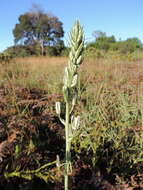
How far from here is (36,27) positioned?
26594mm

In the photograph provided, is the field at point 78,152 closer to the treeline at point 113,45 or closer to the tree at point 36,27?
the treeline at point 113,45

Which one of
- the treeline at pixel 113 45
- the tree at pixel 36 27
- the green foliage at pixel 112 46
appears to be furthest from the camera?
the tree at pixel 36 27

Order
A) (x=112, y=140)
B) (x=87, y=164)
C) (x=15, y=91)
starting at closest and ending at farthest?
(x=87, y=164) < (x=112, y=140) < (x=15, y=91)

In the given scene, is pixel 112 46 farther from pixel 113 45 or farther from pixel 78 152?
pixel 78 152

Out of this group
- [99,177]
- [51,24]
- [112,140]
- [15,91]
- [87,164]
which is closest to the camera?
[99,177]

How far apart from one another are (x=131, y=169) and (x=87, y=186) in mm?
422

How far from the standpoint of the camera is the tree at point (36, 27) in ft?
84.9

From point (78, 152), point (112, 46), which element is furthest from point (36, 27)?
point (78, 152)

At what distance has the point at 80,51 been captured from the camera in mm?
700

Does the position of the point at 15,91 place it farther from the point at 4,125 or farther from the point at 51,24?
the point at 51,24

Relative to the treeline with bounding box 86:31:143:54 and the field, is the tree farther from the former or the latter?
the field

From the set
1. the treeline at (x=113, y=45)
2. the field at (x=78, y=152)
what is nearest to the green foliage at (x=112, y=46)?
the treeline at (x=113, y=45)

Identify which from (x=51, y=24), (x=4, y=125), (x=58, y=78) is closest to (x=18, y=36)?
(x=51, y=24)

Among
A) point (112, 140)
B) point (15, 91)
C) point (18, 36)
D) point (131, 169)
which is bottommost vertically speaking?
point (131, 169)
